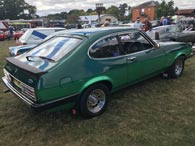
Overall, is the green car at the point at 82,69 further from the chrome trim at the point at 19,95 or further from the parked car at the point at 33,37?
the parked car at the point at 33,37

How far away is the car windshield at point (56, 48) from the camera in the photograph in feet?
12.5

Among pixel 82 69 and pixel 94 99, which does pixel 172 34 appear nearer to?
pixel 94 99

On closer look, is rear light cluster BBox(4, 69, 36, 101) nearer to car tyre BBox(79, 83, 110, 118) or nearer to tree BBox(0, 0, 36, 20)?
car tyre BBox(79, 83, 110, 118)

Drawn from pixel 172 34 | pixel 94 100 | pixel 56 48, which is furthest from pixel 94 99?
pixel 172 34

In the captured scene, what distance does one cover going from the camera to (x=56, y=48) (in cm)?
407

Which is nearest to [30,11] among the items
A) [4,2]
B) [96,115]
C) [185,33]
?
[4,2]

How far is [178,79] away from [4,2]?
298ft

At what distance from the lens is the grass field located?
3.40 metres

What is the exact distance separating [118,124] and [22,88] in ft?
5.86

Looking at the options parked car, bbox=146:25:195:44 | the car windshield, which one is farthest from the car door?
parked car, bbox=146:25:195:44

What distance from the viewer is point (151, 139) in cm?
337

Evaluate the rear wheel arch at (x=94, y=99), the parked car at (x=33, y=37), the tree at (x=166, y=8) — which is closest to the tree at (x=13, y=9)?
the tree at (x=166, y=8)

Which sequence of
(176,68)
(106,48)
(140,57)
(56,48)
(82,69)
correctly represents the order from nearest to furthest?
(82,69)
(56,48)
(106,48)
(140,57)
(176,68)

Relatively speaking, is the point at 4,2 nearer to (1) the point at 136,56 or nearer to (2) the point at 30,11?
(2) the point at 30,11
